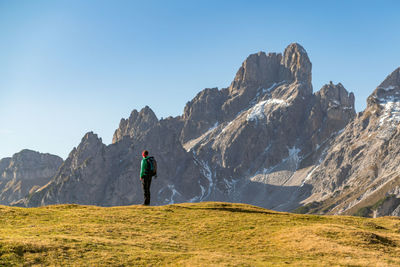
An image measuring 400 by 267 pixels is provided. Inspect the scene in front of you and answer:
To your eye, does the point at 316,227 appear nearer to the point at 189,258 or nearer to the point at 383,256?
the point at 383,256

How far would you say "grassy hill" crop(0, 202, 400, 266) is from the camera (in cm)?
2231

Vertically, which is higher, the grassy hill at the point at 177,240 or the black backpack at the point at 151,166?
the black backpack at the point at 151,166

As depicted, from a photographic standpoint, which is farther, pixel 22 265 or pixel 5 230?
pixel 5 230

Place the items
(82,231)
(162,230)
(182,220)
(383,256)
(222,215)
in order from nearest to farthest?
1. (383,256)
2. (82,231)
3. (162,230)
4. (182,220)
5. (222,215)

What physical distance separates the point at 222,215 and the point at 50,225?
14318 mm

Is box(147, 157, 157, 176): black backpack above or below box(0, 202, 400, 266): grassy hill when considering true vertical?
above

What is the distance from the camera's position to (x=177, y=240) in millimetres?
27984

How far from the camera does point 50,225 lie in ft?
98.5

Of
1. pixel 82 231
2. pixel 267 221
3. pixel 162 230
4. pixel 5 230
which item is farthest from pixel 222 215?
pixel 5 230

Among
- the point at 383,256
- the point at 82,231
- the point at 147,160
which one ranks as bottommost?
the point at 383,256

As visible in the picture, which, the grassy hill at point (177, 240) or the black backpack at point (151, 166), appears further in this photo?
the black backpack at point (151, 166)

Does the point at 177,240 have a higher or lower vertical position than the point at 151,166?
lower

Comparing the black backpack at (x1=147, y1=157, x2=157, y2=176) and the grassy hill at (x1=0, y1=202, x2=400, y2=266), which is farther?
the black backpack at (x1=147, y1=157, x2=157, y2=176)

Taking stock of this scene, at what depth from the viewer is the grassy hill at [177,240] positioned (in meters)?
22.3
